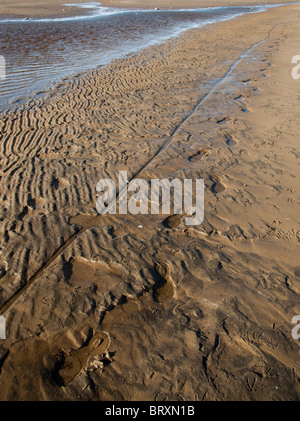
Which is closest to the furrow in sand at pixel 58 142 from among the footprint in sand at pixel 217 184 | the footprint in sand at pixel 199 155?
the footprint in sand at pixel 199 155

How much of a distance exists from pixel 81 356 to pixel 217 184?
3299mm

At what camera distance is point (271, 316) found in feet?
9.73

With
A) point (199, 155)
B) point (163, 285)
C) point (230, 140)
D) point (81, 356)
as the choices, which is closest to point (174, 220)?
point (163, 285)

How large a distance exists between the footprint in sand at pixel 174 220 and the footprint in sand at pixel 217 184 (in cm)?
83

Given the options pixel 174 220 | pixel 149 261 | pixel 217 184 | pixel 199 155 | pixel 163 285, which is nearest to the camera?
pixel 163 285

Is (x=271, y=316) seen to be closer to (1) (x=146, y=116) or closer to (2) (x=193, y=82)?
(1) (x=146, y=116)

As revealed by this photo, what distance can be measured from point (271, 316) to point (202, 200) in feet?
6.59

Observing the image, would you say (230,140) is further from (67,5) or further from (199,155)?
(67,5)

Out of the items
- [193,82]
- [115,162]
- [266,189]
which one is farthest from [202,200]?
[193,82]

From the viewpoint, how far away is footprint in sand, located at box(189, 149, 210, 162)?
18.0 feet

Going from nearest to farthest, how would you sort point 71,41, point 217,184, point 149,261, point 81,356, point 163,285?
1. point 81,356
2. point 163,285
3. point 149,261
4. point 217,184
5. point 71,41

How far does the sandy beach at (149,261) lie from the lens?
2561 mm

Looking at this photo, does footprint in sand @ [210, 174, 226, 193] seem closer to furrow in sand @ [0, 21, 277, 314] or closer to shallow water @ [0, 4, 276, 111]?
furrow in sand @ [0, 21, 277, 314]

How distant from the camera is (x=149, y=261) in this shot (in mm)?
3533
